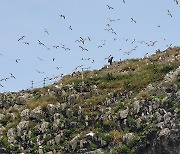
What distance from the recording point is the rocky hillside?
41.0 metres

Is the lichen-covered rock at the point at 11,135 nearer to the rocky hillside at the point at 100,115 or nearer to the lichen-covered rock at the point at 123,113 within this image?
the rocky hillside at the point at 100,115

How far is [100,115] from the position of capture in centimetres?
4681

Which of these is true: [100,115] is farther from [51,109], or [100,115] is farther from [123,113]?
[51,109]

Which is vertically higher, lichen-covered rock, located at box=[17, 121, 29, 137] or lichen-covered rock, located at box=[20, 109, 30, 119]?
lichen-covered rock, located at box=[20, 109, 30, 119]

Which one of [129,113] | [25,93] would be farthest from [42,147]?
[25,93]

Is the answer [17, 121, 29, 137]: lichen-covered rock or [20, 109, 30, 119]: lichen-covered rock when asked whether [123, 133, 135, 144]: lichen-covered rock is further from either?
[20, 109, 30, 119]: lichen-covered rock

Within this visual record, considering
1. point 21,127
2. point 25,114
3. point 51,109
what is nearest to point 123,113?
point 51,109

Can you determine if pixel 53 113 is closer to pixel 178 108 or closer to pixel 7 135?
pixel 7 135

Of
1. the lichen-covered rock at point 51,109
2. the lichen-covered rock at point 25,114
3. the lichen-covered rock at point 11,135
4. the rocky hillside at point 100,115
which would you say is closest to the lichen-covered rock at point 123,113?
the rocky hillside at point 100,115

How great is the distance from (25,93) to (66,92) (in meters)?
8.02

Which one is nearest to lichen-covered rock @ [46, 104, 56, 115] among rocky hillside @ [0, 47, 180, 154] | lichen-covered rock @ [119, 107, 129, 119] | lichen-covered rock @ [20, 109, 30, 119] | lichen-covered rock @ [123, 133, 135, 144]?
rocky hillside @ [0, 47, 180, 154]

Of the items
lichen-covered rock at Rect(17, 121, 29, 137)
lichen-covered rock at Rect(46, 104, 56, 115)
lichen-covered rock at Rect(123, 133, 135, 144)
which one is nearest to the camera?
lichen-covered rock at Rect(123, 133, 135, 144)

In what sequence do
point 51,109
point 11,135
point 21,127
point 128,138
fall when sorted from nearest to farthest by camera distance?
1. point 128,138
2. point 11,135
3. point 21,127
4. point 51,109

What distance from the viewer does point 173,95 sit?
149 feet
